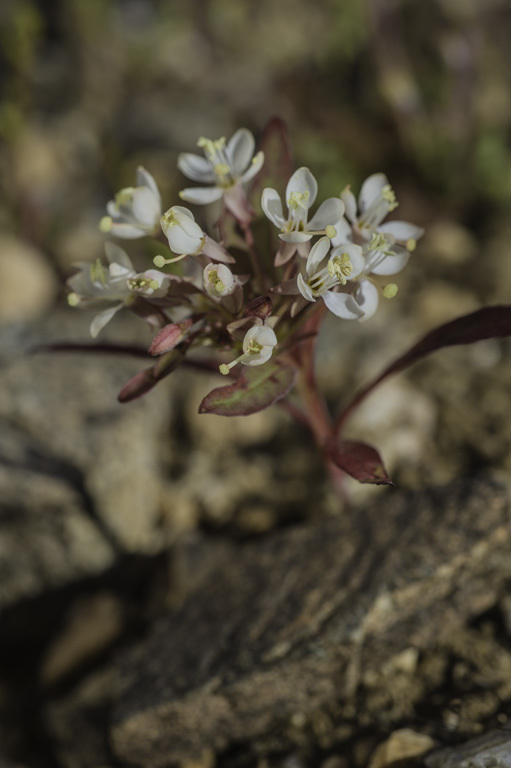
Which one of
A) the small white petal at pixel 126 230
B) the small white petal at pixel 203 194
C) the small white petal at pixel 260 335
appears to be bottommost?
the small white petal at pixel 260 335

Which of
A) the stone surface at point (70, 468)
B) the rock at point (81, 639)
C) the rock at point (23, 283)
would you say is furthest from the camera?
the rock at point (23, 283)

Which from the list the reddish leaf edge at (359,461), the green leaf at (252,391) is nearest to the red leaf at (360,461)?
the reddish leaf edge at (359,461)

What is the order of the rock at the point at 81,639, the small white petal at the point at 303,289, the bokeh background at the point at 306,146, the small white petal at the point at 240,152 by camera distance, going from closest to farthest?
the small white petal at the point at 303,289 < the small white petal at the point at 240,152 < the rock at the point at 81,639 < the bokeh background at the point at 306,146

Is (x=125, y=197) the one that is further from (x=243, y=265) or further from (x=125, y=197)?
(x=243, y=265)

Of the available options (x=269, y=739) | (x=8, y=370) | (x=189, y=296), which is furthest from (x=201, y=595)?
(x=8, y=370)

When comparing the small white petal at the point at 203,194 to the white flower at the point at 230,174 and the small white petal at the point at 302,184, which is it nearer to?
the white flower at the point at 230,174

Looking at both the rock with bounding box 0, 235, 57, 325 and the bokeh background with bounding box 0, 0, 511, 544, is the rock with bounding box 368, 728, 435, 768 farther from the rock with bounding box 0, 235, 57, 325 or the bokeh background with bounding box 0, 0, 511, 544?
the rock with bounding box 0, 235, 57, 325

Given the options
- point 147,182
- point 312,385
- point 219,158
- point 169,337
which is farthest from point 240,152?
point 312,385

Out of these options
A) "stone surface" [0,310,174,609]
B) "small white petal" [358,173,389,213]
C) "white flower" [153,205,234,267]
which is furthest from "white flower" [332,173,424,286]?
"stone surface" [0,310,174,609]
